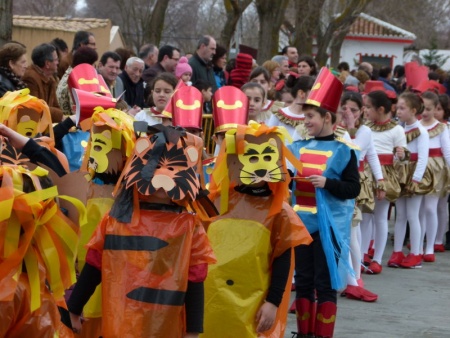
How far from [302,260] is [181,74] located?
15.0 feet

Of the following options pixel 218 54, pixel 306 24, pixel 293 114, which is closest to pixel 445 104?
pixel 218 54

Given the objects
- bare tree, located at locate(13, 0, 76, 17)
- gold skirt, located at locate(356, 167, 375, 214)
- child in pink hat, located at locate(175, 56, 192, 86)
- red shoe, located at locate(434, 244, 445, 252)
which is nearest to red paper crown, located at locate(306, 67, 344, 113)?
gold skirt, located at locate(356, 167, 375, 214)

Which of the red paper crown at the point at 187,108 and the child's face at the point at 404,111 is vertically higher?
the red paper crown at the point at 187,108

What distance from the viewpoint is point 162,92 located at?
28.2ft

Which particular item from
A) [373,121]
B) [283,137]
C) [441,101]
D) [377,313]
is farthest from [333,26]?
[283,137]

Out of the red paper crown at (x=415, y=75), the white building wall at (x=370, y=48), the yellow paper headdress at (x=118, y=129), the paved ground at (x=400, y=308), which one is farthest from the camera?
the white building wall at (x=370, y=48)

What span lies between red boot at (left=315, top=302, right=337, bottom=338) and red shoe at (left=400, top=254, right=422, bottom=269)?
14.2ft

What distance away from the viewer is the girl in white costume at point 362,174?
934 cm

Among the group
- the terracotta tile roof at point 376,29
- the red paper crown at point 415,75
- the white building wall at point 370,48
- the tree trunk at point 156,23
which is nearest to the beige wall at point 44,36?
the tree trunk at point 156,23

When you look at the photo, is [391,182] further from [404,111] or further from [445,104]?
[445,104]

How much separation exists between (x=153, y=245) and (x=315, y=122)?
2.79 m

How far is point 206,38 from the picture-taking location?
12.6m

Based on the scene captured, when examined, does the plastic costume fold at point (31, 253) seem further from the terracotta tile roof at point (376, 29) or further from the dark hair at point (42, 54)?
the terracotta tile roof at point (376, 29)

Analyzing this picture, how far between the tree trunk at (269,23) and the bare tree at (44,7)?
27.2 m
